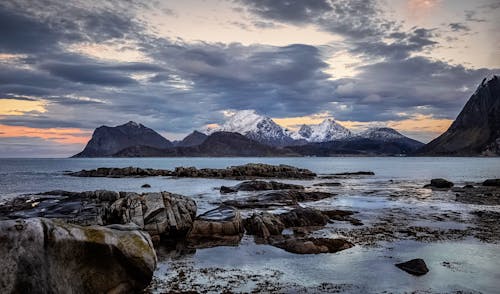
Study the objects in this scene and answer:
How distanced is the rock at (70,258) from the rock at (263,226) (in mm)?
11512

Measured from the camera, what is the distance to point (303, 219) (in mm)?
27766

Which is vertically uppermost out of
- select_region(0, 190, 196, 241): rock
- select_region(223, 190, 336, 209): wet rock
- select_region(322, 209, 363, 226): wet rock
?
select_region(0, 190, 196, 241): rock

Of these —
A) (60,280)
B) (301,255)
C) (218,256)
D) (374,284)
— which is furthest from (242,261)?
(60,280)

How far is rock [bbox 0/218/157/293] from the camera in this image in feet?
32.7

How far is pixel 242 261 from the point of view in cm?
1872

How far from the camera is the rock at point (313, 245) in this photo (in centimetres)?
2009

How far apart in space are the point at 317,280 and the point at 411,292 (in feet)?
11.5

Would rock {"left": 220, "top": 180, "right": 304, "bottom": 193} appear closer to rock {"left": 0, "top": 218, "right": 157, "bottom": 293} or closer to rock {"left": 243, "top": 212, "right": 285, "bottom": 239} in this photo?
rock {"left": 243, "top": 212, "right": 285, "bottom": 239}

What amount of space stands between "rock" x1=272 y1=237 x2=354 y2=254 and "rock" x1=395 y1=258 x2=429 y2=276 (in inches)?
152

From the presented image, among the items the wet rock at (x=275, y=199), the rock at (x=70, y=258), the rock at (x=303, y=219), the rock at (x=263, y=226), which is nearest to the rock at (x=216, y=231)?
the rock at (x=263, y=226)

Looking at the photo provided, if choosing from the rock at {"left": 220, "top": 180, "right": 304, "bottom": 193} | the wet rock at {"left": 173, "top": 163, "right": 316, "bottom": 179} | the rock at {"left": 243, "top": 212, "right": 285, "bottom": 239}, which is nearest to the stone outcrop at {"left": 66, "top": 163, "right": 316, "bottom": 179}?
the wet rock at {"left": 173, "top": 163, "right": 316, "bottom": 179}

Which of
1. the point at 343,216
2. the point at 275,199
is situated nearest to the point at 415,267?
the point at 343,216

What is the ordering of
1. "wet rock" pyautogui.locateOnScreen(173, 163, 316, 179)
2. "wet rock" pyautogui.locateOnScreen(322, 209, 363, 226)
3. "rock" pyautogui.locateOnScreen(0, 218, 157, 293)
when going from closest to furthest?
"rock" pyautogui.locateOnScreen(0, 218, 157, 293) → "wet rock" pyautogui.locateOnScreen(322, 209, 363, 226) → "wet rock" pyautogui.locateOnScreen(173, 163, 316, 179)

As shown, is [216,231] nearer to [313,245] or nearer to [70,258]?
[313,245]
